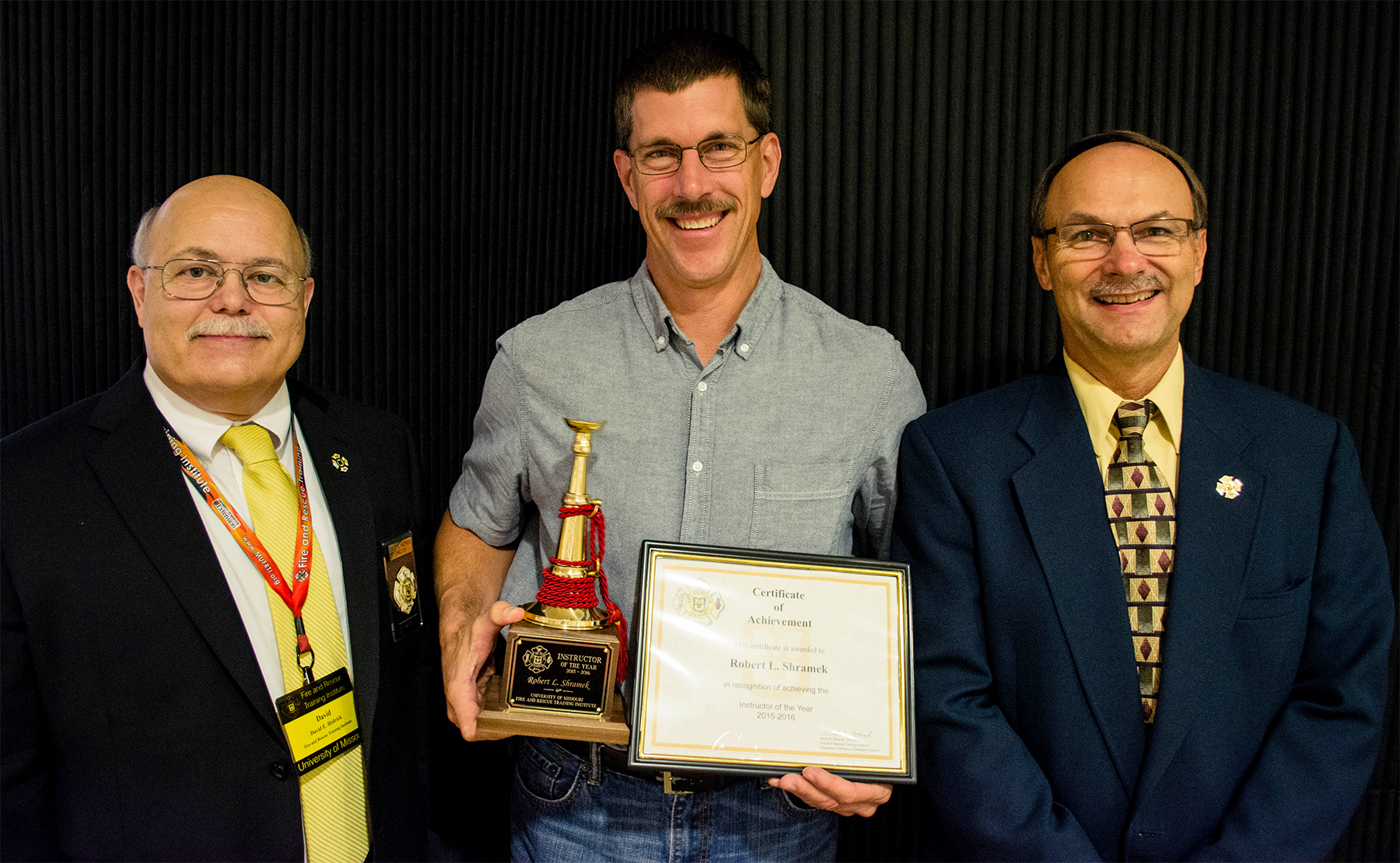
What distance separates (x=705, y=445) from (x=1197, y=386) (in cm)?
112

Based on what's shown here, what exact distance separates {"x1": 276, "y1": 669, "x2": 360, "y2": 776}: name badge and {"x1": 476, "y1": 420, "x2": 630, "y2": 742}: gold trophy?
1.25 feet

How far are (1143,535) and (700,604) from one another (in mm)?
972

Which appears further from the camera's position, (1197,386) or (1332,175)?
(1332,175)

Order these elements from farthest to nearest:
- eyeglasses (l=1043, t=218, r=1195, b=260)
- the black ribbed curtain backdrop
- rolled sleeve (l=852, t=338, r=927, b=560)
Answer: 1. the black ribbed curtain backdrop
2. rolled sleeve (l=852, t=338, r=927, b=560)
3. eyeglasses (l=1043, t=218, r=1195, b=260)

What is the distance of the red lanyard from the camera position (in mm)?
1696

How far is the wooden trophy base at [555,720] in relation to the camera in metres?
1.57

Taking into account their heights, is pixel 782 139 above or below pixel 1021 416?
above

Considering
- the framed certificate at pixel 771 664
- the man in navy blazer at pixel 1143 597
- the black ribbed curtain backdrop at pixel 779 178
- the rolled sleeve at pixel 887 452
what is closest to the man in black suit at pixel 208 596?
the framed certificate at pixel 771 664

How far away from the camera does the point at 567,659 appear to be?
159 centimetres

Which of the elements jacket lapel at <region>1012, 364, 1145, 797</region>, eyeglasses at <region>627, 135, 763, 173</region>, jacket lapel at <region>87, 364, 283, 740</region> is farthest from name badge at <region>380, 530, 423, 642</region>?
jacket lapel at <region>1012, 364, 1145, 797</region>

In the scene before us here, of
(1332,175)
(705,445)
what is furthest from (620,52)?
(1332,175)

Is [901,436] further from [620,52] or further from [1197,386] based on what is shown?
[620,52]

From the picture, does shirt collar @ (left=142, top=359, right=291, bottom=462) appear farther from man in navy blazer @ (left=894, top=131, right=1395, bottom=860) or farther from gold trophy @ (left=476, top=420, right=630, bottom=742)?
man in navy blazer @ (left=894, top=131, right=1395, bottom=860)

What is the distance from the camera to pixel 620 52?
2.73 meters
